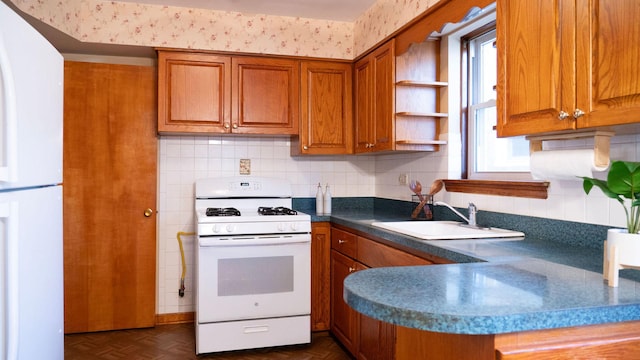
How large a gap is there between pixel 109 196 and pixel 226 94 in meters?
1.19

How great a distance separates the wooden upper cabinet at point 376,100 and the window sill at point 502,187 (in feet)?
1.54

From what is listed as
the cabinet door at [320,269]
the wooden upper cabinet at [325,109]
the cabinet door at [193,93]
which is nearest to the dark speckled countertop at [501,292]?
the cabinet door at [320,269]

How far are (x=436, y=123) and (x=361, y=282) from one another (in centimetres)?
203

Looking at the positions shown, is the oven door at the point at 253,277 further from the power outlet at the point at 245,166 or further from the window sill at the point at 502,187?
the window sill at the point at 502,187

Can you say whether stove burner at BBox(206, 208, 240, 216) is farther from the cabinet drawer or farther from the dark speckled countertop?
the dark speckled countertop

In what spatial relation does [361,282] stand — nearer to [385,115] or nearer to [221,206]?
[385,115]

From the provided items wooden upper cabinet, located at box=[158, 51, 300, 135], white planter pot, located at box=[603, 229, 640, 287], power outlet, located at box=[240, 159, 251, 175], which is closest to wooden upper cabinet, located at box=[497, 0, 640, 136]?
white planter pot, located at box=[603, 229, 640, 287]

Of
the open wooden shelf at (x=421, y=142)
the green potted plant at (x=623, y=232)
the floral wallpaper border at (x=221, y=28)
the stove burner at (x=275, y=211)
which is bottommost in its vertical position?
the stove burner at (x=275, y=211)

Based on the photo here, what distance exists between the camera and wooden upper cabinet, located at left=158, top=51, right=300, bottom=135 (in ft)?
10.6

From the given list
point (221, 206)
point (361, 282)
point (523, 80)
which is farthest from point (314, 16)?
point (361, 282)

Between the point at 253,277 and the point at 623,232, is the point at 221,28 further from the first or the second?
the point at 623,232

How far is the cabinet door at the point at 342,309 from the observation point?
9.32 ft

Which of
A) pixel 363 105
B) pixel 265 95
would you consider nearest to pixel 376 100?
pixel 363 105

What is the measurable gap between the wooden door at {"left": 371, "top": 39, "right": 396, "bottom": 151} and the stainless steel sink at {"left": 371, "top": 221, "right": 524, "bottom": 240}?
0.55 metres
